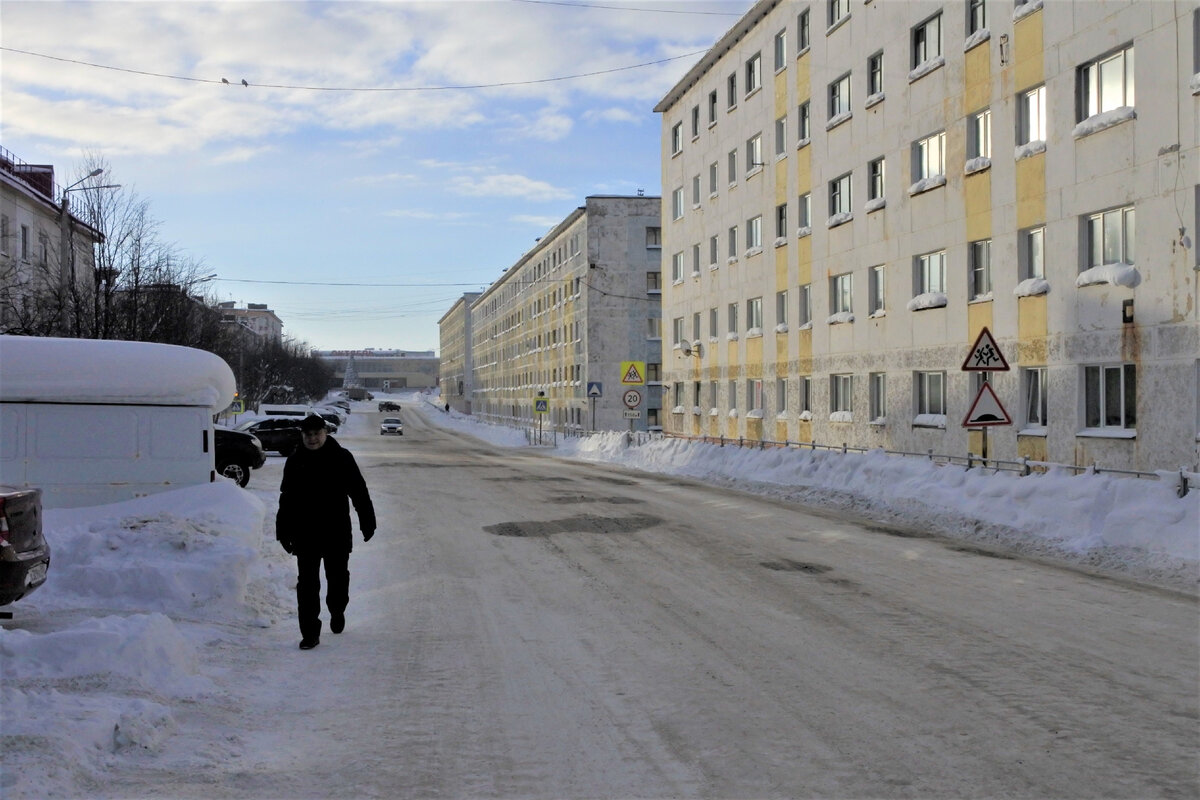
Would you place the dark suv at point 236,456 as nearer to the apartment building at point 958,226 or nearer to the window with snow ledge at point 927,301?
the apartment building at point 958,226

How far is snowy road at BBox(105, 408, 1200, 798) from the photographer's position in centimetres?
465

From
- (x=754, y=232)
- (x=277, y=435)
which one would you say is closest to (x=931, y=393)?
(x=754, y=232)

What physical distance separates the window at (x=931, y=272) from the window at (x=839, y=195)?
4306mm

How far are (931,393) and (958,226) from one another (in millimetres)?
4069

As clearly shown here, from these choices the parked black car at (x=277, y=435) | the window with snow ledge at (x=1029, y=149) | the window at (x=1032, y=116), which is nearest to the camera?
the window with snow ledge at (x=1029, y=149)

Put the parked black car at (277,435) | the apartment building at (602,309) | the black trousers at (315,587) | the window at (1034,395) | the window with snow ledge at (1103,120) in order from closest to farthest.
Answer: the black trousers at (315,587), the window with snow ledge at (1103,120), the window at (1034,395), the parked black car at (277,435), the apartment building at (602,309)

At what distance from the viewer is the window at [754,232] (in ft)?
114

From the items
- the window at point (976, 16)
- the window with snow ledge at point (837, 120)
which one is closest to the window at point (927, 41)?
the window at point (976, 16)

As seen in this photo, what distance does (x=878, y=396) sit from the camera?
26.5 meters

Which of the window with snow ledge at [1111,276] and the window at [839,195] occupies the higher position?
the window at [839,195]

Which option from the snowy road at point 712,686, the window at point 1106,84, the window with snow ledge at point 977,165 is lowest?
the snowy road at point 712,686

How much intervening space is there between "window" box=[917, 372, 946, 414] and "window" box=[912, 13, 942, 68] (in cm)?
754

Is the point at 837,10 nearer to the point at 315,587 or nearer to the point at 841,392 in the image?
the point at 841,392

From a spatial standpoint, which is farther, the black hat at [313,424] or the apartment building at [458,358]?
the apartment building at [458,358]
